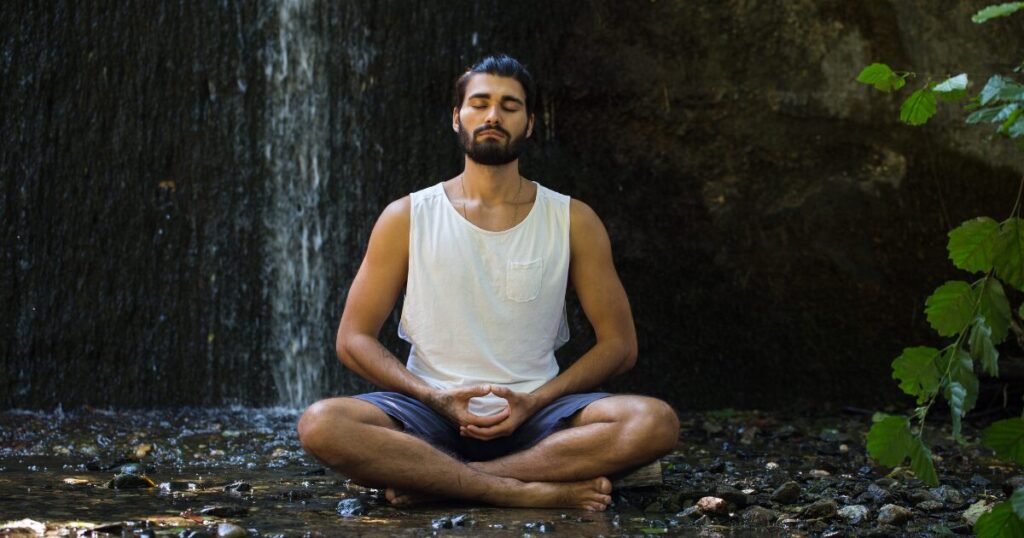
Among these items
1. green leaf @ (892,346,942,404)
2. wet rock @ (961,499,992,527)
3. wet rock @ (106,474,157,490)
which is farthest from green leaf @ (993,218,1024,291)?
wet rock @ (106,474,157,490)

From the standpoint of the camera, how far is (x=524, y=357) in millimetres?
3887

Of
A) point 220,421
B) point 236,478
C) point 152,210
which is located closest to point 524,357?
point 236,478

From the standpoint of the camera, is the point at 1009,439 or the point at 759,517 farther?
the point at 759,517

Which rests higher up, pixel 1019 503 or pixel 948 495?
pixel 1019 503

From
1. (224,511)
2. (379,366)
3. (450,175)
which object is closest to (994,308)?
(379,366)

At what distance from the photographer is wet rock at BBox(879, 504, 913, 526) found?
3.55 meters

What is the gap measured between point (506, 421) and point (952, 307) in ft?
4.57

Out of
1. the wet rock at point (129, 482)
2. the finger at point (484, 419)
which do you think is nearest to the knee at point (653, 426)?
the finger at point (484, 419)

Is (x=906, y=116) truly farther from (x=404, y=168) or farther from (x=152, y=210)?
(x=152, y=210)

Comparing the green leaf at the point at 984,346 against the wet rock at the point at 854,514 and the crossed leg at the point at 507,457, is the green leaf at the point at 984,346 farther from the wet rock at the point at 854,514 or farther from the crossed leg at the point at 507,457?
the crossed leg at the point at 507,457

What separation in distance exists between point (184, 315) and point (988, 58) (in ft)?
15.7

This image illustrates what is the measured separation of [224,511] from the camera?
3451 millimetres

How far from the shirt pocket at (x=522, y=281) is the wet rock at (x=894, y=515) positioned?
1.26m

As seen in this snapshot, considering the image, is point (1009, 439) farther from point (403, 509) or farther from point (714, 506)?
point (403, 509)
